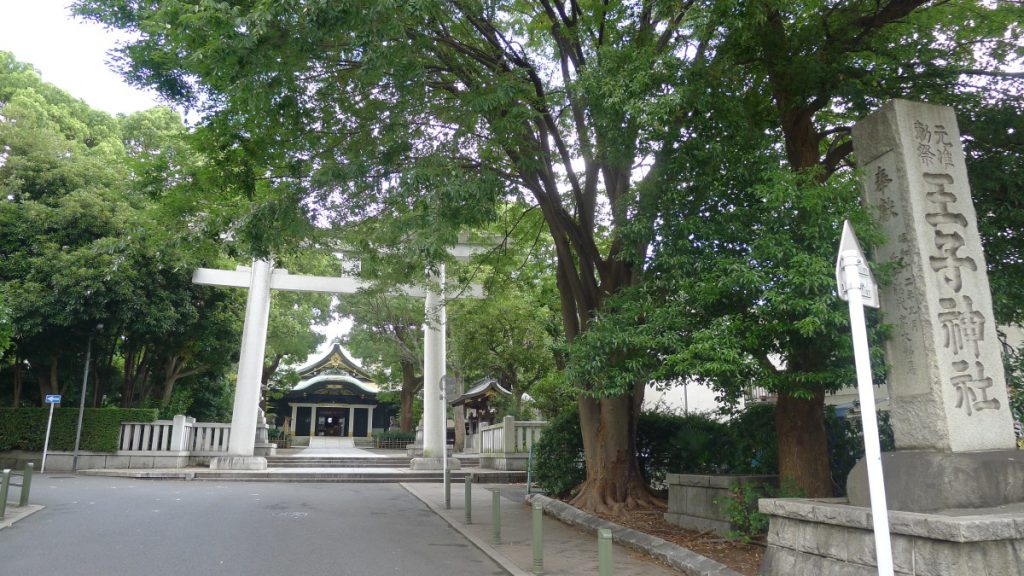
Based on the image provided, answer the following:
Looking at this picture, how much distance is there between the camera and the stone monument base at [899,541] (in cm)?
468

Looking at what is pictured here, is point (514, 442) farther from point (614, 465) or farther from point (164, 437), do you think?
point (164, 437)

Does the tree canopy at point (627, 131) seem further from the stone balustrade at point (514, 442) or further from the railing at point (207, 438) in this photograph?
the railing at point (207, 438)

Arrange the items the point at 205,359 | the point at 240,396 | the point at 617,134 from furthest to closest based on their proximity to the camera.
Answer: the point at 205,359, the point at 240,396, the point at 617,134

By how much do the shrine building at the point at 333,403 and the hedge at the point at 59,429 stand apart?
20.6 metres

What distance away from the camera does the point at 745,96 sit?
9.24 m

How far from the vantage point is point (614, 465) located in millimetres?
10977

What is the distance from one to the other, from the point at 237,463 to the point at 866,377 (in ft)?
64.7

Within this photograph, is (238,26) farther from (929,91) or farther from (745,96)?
(929,91)

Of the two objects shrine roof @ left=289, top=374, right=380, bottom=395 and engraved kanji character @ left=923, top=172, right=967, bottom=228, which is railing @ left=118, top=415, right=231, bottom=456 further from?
engraved kanji character @ left=923, top=172, right=967, bottom=228

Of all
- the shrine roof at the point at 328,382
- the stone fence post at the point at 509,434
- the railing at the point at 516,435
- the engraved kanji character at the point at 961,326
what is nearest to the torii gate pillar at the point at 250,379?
the railing at the point at 516,435

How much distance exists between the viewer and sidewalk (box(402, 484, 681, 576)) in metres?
7.57

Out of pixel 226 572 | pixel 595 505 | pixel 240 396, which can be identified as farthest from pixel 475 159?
pixel 240 396

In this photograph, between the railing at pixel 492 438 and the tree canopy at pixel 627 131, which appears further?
the railing at pixel 492 438

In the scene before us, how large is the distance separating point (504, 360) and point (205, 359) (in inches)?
456
